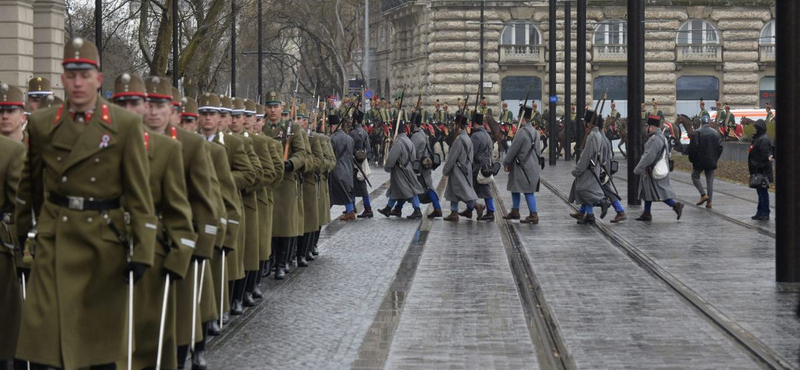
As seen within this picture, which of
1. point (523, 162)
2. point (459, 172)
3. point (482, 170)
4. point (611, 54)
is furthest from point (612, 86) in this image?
point (523, 162)

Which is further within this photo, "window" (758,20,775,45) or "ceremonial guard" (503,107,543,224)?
"window" (758,20,775,45)

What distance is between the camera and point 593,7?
65562mm

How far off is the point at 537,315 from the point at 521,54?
5460 cm

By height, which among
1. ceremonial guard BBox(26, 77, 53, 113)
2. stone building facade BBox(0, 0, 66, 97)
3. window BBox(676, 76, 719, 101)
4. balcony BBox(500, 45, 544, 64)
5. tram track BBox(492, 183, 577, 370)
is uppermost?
balcony BBox(500, 45, 544, 64)

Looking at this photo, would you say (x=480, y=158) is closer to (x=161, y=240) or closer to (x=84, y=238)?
(x=161, y=240)

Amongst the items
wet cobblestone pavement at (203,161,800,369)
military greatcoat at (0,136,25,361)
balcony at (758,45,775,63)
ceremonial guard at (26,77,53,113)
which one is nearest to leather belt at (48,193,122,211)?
military greatcoat at (0,136,25,361)

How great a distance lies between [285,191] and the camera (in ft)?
51.3

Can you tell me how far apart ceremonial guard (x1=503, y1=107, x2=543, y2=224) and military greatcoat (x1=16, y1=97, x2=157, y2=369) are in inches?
622

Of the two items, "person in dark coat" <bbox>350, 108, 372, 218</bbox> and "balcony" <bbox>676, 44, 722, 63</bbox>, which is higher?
"balcony" <bbox>676, 44, 722, 63</bbox>

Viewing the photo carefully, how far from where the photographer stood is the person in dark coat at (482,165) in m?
24.7

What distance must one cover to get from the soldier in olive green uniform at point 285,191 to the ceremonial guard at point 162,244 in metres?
6.56

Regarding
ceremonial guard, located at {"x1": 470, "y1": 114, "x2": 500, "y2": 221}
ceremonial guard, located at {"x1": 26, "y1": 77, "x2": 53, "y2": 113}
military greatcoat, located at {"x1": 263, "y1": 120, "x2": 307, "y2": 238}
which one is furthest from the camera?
ceremonial guard, located at {"x1": 470, "y1": 114, "x2": 500, "y2": 221}

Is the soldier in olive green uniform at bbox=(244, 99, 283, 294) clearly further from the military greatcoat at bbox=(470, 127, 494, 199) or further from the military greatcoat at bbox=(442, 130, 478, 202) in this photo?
the military greatcoat at bbox=(470, 127, 494, 199)

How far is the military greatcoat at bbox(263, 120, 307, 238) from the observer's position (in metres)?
15.5
